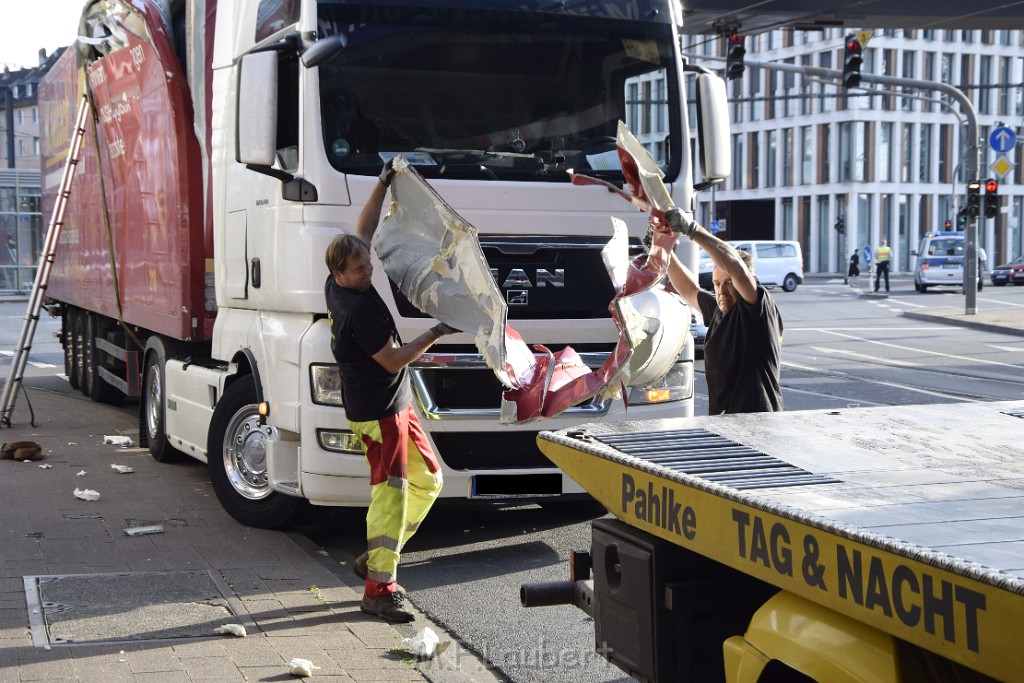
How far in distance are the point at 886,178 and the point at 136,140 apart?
68.0m

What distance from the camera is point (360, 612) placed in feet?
19.9

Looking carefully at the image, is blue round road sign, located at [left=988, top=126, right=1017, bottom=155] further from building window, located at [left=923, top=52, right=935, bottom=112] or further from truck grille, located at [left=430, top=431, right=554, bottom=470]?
building window, located at [left=923, top=52, right=935, bottom=112]

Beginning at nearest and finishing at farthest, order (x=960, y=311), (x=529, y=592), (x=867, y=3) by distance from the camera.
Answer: (x=529, y=592), (x=867, y=3), (x=960, y=311)

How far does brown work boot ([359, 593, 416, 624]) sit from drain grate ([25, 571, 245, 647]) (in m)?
0.57

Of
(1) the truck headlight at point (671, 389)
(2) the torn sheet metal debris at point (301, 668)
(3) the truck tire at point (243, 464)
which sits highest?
(1) the truck headlight at point (671, 389)

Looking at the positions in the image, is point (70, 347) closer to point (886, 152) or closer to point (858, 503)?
point (858, 503)

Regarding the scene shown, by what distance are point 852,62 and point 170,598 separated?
23.7 meters

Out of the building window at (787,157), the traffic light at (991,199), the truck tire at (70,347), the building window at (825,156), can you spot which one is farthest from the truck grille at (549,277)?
the building window at (787,157)

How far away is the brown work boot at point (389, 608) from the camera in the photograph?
19.2 feet

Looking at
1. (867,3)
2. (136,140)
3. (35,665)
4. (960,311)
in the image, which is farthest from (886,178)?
(35,665)

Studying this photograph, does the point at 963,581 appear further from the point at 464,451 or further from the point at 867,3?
the point at 867,3

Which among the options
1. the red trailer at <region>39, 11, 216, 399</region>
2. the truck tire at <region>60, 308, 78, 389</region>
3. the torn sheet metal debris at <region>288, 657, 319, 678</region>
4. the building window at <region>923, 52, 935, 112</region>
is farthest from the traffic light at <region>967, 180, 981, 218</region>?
the building window at <region>923, 52, 935, 112</region>

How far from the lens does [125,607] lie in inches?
234

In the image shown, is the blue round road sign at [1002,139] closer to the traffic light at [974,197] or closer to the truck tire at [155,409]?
the traffic light at [974,197]
